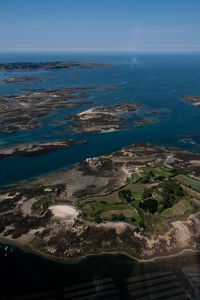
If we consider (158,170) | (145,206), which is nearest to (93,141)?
(158,170)

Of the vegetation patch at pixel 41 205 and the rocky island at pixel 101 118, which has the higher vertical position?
the rocky island at pixel 101 118

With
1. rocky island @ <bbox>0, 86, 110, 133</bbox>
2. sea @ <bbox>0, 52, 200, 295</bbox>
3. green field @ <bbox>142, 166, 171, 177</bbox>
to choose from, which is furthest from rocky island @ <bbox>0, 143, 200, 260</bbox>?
rocky island @ <bbox>0, 86, 110, 133</bbox>

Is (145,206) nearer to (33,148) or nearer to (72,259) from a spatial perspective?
(72,259)

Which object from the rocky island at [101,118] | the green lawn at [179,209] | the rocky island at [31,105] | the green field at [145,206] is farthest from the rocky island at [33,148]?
the green lawn at [179,209]

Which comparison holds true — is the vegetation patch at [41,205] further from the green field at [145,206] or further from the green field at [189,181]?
the green field at [189,181]

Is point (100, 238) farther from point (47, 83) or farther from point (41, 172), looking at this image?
point (47, 83)

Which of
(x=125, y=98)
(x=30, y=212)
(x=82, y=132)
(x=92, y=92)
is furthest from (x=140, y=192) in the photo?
(x=92, y=92)
